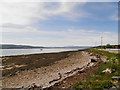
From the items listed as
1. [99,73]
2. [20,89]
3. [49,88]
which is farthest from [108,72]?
[20,89]

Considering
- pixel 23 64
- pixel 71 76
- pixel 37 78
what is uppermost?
pixel 71 76

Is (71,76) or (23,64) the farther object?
(23,64)

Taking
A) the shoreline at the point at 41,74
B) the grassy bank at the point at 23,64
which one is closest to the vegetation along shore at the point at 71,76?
the shoreline at the point at 41,74

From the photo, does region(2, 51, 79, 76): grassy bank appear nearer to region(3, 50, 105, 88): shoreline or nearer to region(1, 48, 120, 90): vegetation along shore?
region(3, 50, 105, 88): shoreline

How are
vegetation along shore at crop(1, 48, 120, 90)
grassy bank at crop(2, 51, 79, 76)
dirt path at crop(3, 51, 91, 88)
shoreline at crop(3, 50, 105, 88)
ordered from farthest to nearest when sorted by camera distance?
grassy bank at crop(2, 51, 79, 76) → shoreline at crop(3, 50, 105, 88) → dirt path at crop(3, 51, 91, 88) → vegetation along shore at crop(1, 48, 120, 90)

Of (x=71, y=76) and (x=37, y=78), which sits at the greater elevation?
(x=71, y=76)

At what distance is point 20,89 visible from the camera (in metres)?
17.3

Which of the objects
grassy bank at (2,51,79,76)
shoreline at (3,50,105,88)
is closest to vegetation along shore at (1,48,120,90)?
shoreline at (3,50,105,88)

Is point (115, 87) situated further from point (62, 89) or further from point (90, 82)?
point (62, 89)

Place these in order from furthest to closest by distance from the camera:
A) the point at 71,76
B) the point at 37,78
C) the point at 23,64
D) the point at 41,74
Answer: the point at 23,64, the point at 41,74, the point at 37,78, the point at 71,76

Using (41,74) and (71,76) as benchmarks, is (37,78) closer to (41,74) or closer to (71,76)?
(41,74)

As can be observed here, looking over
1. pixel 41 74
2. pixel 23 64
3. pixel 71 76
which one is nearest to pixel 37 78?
pixel 41 74

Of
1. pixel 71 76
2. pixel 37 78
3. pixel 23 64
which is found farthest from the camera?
pixel 23 64

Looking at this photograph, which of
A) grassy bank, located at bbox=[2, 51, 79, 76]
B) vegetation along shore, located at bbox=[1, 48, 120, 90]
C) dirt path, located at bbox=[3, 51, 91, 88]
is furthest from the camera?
grassy bank, located at bbox=[2, 51, 79, 76]
